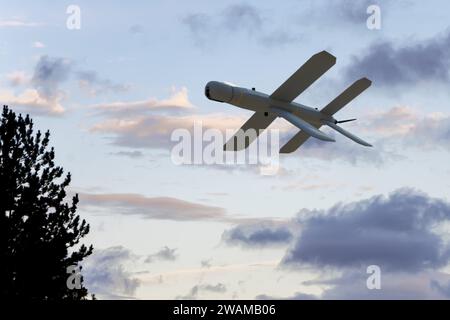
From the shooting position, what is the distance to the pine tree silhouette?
4197 cm

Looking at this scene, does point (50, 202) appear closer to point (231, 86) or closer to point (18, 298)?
point (18, 298)

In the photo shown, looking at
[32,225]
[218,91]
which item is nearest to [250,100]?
[218,91]

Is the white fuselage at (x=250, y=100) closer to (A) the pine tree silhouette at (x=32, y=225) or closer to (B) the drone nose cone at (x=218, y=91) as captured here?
(B) the drone nose cone at (x=218, y=91)

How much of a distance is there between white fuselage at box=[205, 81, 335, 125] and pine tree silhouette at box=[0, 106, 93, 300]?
19.8 meters

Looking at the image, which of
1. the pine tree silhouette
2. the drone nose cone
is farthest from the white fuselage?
the pine tree silhouette

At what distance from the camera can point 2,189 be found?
4272 centimetres

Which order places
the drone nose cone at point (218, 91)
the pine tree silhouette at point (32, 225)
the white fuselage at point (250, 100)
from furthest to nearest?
the pine tree silhouette at point (32, 225), the white fuselage at point (250, 100), the drone nose cone at point (218, 91)

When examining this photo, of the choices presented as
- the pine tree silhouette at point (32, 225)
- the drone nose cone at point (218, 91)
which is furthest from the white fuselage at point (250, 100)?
the pine tree silhouette at point (32, 225)

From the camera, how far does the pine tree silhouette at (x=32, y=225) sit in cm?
4197

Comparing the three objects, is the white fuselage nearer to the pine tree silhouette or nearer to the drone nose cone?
A: the drone nose cone

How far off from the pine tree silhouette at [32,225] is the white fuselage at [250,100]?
1978cm

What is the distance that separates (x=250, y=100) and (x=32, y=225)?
20.5m
